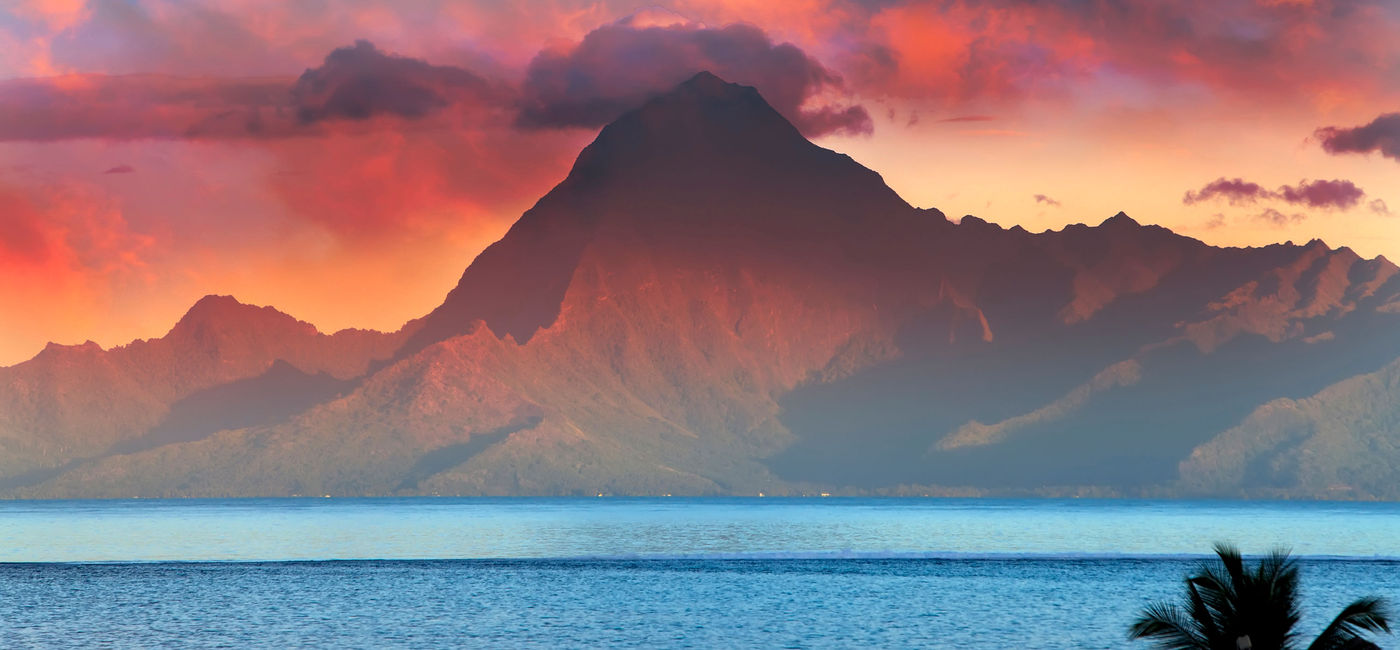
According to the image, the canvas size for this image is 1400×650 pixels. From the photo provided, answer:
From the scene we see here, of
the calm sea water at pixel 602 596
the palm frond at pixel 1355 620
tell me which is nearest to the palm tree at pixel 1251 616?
the palm frond at pixel 1355 620

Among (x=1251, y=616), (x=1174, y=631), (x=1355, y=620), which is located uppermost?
(x=1251, y=616)

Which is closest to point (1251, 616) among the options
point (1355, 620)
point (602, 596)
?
point (1355, 620)

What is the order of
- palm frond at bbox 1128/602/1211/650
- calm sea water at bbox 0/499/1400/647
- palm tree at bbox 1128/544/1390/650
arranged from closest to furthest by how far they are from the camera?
palm tree at bbox 1128/544/1390/650, palm frond at bbox 1128/602/1211/650, calm sea water at bbox 0/499/1400/647

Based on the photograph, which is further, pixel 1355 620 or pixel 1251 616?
pixel 1251 616

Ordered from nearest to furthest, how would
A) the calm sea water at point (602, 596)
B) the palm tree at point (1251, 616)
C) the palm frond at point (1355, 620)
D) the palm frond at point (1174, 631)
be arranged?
1. the palm frond at point (1355, 620)
2. the palm tree at point (1251, 616)
3. the palm frond at point (1174, 631)
4. the calm sea water at point (602, 596)

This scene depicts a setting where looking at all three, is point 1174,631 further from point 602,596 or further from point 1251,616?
point 602,596

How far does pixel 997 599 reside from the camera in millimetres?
88250

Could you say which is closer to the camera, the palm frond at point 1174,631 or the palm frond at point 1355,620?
the palm frond at point 1355,620

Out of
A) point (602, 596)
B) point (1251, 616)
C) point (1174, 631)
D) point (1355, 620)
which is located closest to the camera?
point (1355, 620)

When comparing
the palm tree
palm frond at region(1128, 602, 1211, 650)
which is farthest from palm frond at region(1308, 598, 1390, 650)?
palm frond at region(1128, 602, 1211, 650)

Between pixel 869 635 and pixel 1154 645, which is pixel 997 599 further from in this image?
pixel 1154 645

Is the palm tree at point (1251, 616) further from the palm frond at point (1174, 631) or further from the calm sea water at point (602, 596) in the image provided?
the calm sea water at point (602, 596)

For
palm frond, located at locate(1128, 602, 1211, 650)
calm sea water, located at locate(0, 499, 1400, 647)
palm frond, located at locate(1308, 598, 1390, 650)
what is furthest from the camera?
calm sea water, located at locate(0, 499, 1400, 647)

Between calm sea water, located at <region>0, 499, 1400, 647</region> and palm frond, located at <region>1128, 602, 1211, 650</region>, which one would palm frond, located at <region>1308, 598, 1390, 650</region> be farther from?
calm sea water, located at <region>0, 499, 1400, 647</region>
